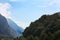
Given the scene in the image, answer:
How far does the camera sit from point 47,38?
324ft

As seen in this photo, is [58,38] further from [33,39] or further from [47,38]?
[33,39]

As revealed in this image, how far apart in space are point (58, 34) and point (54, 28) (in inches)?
525

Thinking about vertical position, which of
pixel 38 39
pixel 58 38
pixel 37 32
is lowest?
pixel 58 38

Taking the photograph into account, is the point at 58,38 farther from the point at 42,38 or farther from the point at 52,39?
the point at 42,38

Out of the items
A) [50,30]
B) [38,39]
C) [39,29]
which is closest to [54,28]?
[50,30]

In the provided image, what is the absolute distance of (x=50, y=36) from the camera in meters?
97.9

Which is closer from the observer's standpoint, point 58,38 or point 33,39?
point 58,38

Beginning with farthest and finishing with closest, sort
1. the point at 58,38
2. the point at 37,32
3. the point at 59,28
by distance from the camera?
the point at 37,32 → the point at 59,28 → the point at 58,38

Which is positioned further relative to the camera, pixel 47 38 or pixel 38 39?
pixel 38 39

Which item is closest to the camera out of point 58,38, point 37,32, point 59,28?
point 58,38

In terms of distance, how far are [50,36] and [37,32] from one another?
27.5 metres

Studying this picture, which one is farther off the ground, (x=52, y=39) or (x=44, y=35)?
(x=44, y=35)

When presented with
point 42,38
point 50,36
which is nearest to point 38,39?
point 42,38

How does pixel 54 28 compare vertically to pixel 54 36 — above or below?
above
